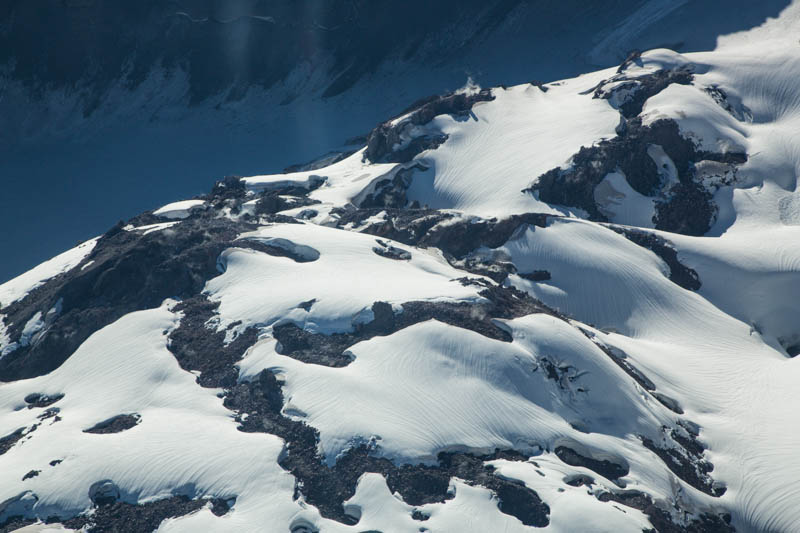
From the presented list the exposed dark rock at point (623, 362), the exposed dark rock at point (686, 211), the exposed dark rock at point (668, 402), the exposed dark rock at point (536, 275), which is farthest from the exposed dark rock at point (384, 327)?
the exposed dark rock at point (686, 211)

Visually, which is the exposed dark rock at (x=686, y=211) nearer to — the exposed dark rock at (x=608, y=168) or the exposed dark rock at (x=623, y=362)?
the exposed dark rock at (x=608, y=168)

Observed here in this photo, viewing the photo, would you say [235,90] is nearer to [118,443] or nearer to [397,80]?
[397,80]

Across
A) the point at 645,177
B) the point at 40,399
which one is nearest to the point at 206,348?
the point at 40,399

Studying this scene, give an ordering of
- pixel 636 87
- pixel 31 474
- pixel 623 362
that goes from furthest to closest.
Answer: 1. pixel 636 87
2. pixel 623 362
3. pixel 31 474

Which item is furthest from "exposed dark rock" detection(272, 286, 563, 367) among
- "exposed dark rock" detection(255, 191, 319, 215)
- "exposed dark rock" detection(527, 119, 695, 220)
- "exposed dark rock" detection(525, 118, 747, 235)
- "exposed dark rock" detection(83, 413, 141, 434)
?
"exposed dark rock" detection(255, 191, 319, 215)

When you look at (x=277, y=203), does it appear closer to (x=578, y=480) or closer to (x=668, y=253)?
(x=668, y=253)

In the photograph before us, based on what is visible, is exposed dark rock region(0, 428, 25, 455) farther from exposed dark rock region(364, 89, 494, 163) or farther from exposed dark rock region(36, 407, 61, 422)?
exposed dark rock region(364, 89, 494, 163)
